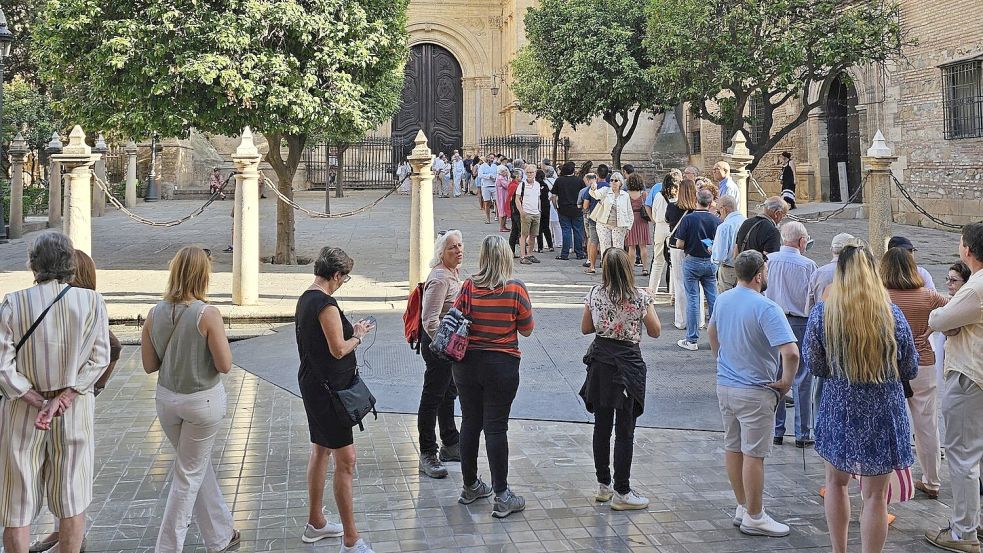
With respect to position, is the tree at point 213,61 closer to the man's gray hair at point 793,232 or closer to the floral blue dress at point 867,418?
the man's gray hair at point 793,232

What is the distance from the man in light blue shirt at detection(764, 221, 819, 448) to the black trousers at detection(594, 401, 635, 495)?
1812mm

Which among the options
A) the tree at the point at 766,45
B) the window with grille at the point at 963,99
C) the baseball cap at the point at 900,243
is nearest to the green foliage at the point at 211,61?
the tree at the point at 766,45

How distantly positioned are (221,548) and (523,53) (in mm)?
26442

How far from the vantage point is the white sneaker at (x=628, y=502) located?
572cm

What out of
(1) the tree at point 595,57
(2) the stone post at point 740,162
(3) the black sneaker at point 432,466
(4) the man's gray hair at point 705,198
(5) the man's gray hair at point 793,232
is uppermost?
(1) the tree at point 595,57

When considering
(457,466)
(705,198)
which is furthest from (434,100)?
(457,466)

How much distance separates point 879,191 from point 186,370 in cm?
1009

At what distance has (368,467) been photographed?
21.6 feet

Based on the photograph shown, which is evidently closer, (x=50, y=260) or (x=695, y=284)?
(x=50, y=260)

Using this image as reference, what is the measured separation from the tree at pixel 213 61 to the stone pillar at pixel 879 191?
7718 mm

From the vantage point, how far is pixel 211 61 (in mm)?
13836

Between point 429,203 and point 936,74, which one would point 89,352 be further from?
point 936,74

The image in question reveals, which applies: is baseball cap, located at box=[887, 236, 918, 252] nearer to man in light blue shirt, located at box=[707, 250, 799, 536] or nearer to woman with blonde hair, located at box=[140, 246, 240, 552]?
man in light blue shirt, located at box=[707, 250, 799, 536]

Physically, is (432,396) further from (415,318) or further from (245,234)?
(245,234)
